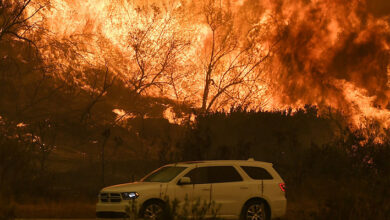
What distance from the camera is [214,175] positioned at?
1639 cm

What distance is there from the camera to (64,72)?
3681cm

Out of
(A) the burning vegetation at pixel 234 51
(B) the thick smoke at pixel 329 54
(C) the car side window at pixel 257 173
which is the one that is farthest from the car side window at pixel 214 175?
(B) the thick smoke at pixel 329 54

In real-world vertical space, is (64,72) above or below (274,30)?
below

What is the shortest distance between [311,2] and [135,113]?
11.1 metres

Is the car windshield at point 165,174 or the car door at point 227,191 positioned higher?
the car windshield at point 165,174

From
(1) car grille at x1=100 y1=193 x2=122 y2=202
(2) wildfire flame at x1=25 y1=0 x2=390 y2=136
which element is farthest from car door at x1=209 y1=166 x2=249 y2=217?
(2) wildfire flame at x1=25 y1=0 x2=390 y2=136

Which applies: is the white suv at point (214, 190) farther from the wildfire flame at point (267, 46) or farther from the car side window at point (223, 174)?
the wildfire flame at point (267, 46)

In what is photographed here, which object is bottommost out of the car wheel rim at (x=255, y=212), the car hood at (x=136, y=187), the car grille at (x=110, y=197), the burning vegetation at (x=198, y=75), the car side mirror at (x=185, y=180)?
the car wheel rim at (x=255, y=212)

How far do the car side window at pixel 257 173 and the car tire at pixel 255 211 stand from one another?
0.62m

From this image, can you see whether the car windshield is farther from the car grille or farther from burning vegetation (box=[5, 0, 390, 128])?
burning vegetation (box=[5, 0, 390, 128])

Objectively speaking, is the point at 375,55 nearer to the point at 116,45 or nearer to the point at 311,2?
the point at 311,2

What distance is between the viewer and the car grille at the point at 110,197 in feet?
50.9

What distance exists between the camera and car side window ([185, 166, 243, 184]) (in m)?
16.3

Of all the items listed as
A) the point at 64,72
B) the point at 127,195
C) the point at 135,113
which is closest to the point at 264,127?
the point at 135,113
